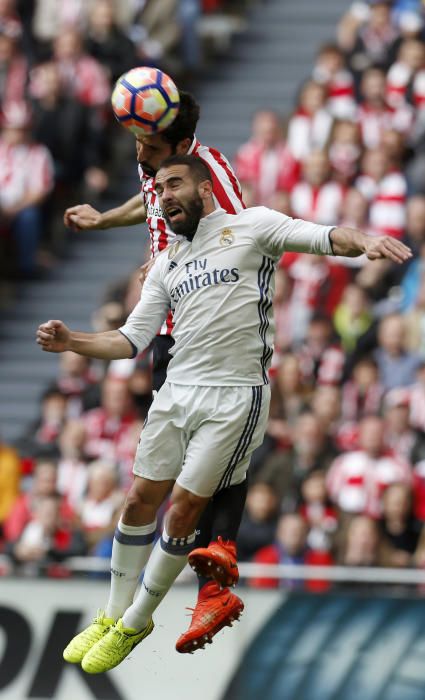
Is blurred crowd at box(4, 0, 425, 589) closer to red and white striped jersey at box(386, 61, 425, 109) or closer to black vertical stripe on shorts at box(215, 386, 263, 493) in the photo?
red and white striped jersey at box(386, 61, 425, 109)

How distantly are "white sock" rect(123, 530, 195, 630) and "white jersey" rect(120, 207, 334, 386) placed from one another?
90 cm

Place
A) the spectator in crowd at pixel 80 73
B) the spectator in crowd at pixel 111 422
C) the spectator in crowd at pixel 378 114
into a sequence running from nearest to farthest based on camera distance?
the spectator in crowd at pixel 111 422, the spectator in crowd at pixel 378 114, the spectator in crowd at pixel 80 73

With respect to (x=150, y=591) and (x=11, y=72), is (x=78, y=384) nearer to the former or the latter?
(x=11, y=72)

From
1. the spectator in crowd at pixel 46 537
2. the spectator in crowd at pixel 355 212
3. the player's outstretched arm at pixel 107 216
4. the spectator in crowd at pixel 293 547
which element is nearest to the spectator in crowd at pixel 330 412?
the spectator in crowd at pixel 293 547

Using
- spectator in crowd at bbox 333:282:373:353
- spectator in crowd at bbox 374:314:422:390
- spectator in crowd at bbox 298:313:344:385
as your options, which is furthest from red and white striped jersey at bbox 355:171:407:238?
spectator in crowd at bbox 374:314:422:390

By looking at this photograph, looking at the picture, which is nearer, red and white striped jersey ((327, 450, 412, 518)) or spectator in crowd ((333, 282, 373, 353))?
red and white striped jersey ((327, 450, 412, 518))

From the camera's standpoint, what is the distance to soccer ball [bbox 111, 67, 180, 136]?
30.3 feet

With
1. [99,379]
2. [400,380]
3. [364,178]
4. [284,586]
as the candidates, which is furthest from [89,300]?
[284,586]

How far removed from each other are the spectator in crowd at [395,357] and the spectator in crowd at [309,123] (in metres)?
2.65

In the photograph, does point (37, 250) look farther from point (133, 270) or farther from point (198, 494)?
point (198, 494)

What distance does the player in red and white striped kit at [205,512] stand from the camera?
9359 millimetres

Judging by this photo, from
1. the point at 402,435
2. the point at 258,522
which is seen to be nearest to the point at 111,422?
the point at 258,522

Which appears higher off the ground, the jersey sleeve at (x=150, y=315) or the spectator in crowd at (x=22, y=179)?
the jersey sleeve at (x=150, y=315)

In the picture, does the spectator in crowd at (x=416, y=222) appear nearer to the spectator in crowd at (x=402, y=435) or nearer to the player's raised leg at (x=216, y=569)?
the spectator in crowd at (x=402, y=435)
